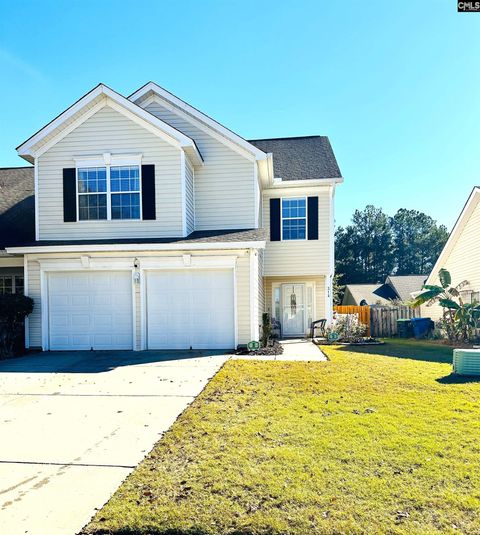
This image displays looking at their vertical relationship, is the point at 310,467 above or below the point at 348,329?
above

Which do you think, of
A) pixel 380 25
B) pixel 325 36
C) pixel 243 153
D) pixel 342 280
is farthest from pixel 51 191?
pixel 342 280

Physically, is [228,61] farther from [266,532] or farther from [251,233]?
[266,532]

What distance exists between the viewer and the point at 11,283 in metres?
14.6

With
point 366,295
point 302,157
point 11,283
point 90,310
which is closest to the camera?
point 90,310

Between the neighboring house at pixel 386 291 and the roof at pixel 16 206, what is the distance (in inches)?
1081

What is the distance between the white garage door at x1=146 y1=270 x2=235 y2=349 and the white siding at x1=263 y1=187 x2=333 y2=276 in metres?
4.37

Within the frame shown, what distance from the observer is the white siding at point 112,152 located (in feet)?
39.4

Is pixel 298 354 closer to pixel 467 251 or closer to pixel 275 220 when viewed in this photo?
pixel 275 220

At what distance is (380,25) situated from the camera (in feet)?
33.5

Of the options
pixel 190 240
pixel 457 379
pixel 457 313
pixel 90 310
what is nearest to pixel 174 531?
pixel 457 379

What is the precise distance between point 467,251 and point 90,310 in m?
14.9

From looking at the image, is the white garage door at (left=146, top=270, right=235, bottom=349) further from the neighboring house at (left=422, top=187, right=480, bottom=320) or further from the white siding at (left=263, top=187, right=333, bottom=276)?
the neighboring house at (left=422, top=187, right=480, bottom=320)

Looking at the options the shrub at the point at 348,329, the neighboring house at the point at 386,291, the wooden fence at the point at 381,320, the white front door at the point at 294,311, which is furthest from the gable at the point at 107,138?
the neighboring house at the point at 386,291

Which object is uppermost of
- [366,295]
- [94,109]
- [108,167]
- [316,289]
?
[94,109]
